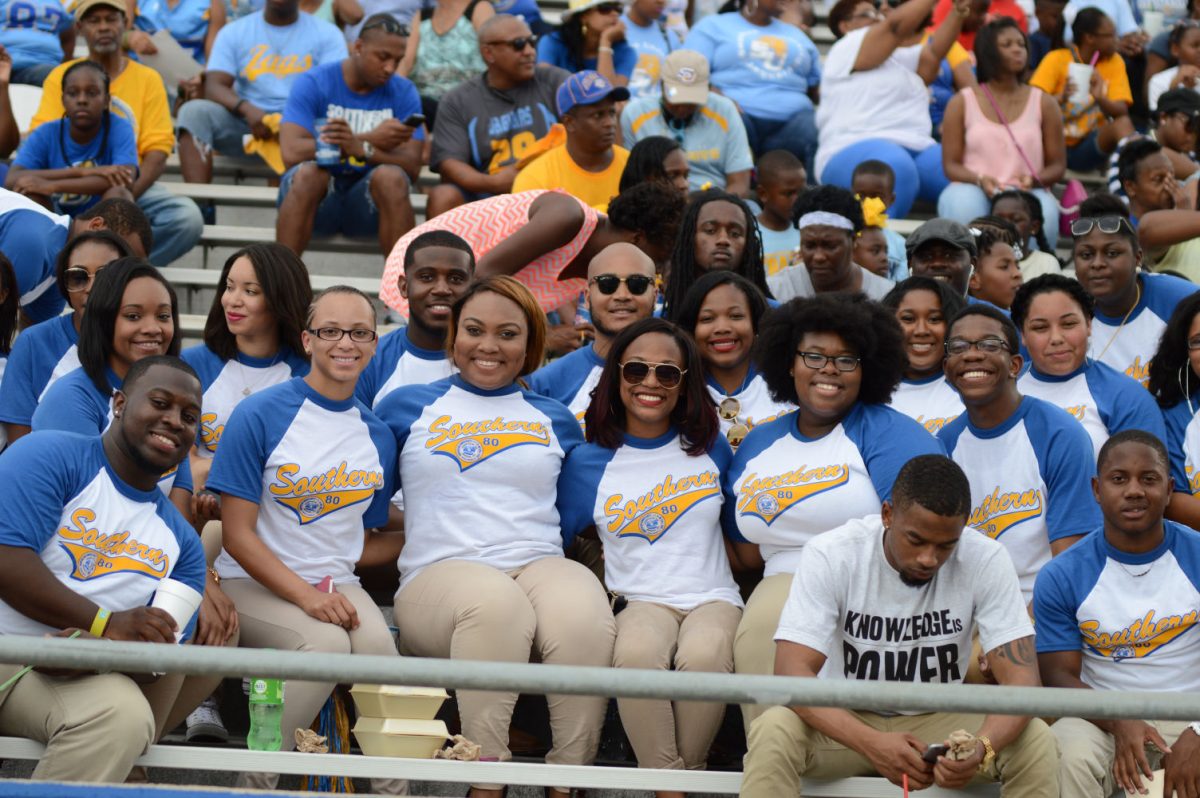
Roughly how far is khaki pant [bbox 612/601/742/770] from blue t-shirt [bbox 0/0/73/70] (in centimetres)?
557

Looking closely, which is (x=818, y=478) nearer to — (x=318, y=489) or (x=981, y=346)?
(x=981, y=346)

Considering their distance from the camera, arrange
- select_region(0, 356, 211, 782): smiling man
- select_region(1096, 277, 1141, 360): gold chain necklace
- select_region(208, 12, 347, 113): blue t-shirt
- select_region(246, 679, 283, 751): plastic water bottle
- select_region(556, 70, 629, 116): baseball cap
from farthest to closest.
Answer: select_region(208, 12, 347, 113): blue t-shirt
select_region(556, 70, 629, 116): baseball cap
select_region(1096, 277, 1141, 360): gold chain necklace
select_region(246, 679, 283, 751): plastic water bottle
select_region(0, 356, 211, 782): smiling man

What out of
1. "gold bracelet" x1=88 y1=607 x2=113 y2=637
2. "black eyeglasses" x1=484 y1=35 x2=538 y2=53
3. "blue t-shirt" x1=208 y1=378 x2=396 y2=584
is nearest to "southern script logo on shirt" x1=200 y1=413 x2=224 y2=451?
"blue t-shirt" x1=208 y1=378 x2=396 y2=584

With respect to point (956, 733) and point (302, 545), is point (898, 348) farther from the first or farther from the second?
point (302, 545)

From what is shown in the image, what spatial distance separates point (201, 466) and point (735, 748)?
1.82 metres

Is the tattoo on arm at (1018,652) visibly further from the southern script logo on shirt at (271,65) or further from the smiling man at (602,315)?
the southern script logo on shirt at (271,65)

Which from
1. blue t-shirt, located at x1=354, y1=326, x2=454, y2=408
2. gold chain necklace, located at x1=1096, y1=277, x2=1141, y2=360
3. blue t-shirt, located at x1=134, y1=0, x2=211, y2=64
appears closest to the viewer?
blue t-shirt, located at x1=354, y1=326, x2=454, y2=408

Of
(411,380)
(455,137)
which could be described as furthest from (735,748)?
(455,137)

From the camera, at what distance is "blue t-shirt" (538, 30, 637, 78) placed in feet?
28.5

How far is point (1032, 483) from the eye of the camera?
460 cm

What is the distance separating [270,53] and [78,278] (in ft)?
10.9

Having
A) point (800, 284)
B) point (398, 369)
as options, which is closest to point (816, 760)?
point (398, 369)

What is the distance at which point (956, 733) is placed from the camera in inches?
151

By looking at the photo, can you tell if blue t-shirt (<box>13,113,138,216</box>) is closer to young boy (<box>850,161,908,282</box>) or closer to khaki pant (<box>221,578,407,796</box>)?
young boy (<box>850,161,908,282</box>)
